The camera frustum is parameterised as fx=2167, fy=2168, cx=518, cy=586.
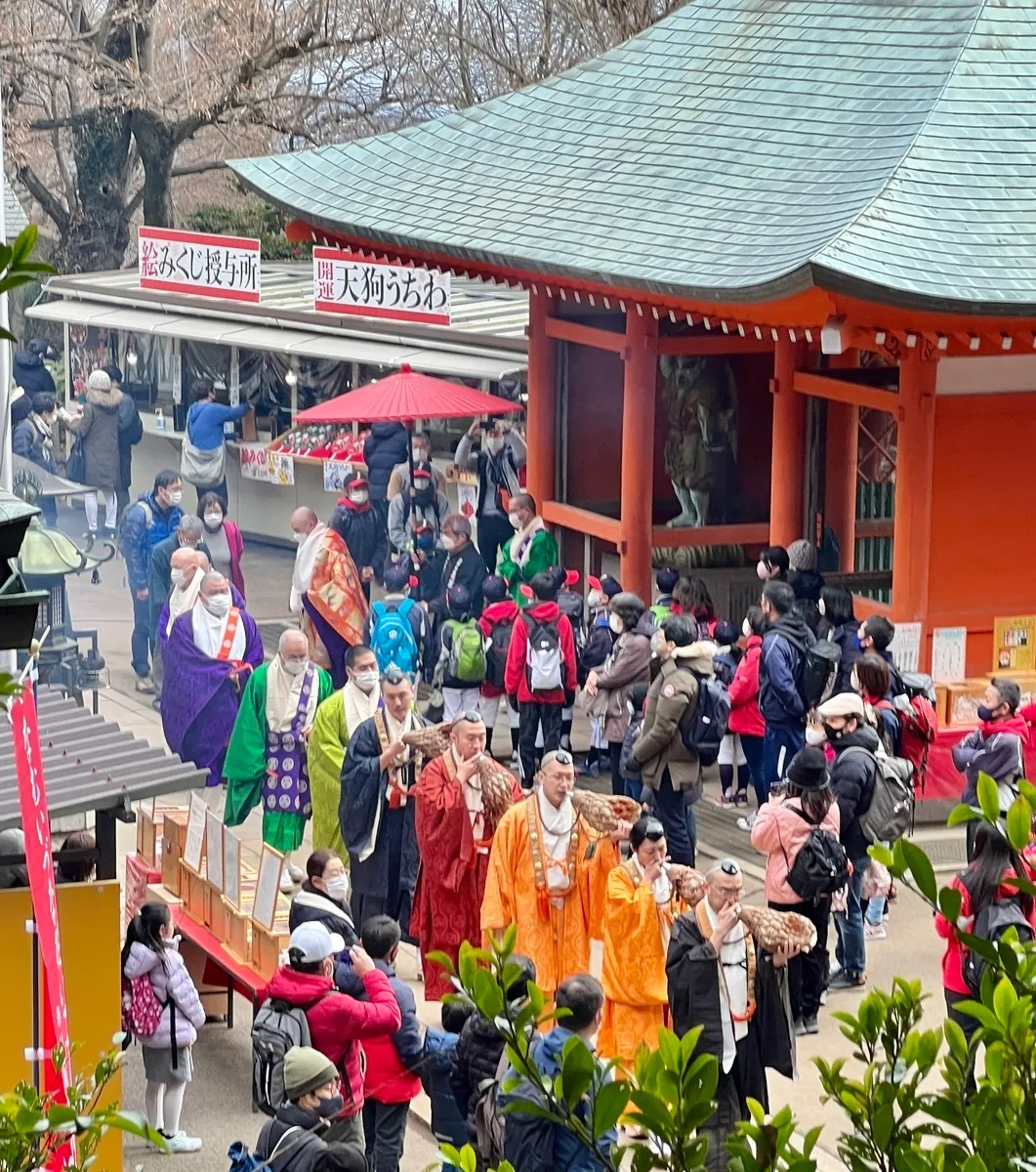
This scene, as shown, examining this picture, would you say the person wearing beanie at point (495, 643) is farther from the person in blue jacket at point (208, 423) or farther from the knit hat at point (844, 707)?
the person in blue jacket at point (208, 423)

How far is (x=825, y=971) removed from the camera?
9.38 metres

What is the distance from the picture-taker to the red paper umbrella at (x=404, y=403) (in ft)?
52.0

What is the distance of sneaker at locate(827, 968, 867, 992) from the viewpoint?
9766 mm

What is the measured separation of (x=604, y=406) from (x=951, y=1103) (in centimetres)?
1336

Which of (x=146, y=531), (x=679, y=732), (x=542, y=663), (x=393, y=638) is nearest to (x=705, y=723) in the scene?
(x=679, y=732)

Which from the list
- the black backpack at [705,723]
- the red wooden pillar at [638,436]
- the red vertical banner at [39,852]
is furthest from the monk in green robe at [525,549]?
the red vertical banner at [39,852]

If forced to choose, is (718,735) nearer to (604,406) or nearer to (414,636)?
(414,636)

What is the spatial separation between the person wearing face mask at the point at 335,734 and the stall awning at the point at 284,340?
768 cm

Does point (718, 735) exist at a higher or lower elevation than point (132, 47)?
lower

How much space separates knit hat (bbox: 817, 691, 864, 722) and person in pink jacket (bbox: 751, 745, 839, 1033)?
521 millimetres

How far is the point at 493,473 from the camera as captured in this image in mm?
16844

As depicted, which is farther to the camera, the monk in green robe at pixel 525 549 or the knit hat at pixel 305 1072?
the monk in green robe at pixel 525 549

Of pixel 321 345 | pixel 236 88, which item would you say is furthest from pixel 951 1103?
pixel 236 88

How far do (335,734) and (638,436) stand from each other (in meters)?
5.17
